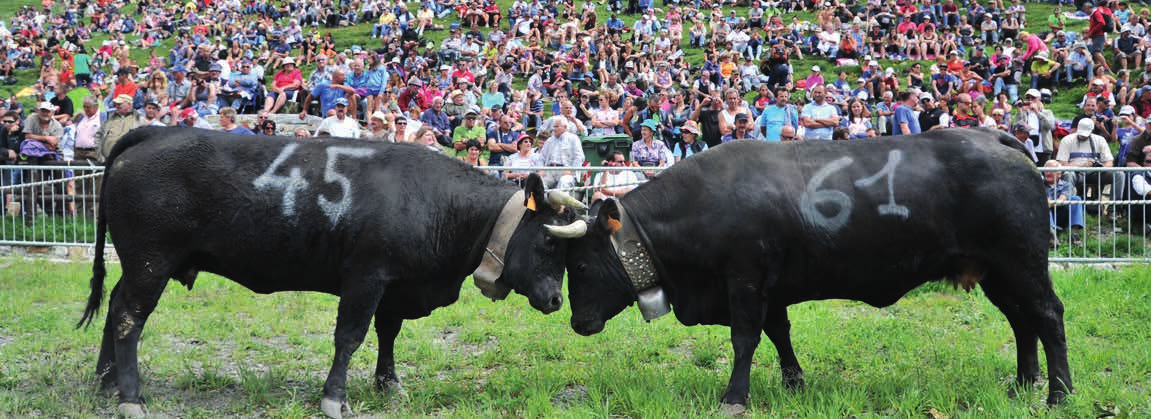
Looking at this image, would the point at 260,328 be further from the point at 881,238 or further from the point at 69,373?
the point at 881,238

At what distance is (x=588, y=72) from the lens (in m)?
29.9

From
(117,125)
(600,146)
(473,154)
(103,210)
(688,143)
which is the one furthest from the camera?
(600,146)

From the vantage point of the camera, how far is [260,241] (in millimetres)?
7691

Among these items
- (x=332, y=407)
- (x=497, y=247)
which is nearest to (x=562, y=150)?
(x=497, y=247)

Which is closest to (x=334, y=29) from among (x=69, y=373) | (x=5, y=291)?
(x=5, y=291)

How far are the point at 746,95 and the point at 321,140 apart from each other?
20.7 metres

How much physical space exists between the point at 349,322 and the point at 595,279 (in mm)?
1725

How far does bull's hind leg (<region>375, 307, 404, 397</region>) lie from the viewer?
834cm

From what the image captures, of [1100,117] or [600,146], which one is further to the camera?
[1100,117]

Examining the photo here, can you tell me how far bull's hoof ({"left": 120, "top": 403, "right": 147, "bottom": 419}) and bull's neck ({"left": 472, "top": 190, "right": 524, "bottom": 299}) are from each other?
7.73 feet

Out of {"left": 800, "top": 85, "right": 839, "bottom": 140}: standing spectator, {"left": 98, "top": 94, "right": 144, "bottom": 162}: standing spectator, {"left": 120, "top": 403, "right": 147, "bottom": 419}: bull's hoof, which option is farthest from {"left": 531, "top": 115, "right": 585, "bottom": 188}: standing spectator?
{"left": 120, "top": 403, "right": 147, "bottom": 419}: bull's hoof

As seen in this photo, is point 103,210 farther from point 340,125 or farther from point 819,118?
point 819,118

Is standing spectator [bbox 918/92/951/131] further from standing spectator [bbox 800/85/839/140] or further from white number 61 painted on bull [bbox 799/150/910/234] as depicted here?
white number 61 painted on bull [bbox 799/150/910/234]

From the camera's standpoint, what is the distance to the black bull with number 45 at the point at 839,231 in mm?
7566
